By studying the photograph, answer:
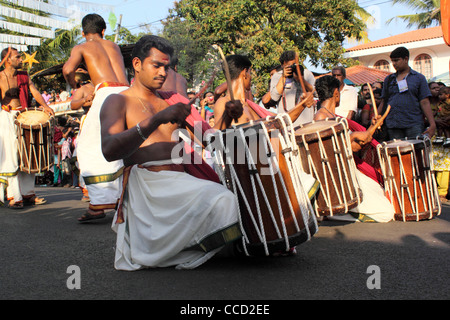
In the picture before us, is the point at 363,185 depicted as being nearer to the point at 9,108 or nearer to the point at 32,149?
the point at 32,149

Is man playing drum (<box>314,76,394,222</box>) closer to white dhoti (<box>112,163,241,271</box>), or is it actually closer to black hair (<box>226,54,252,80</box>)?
black hair (<box>226,54,252,80</box>)

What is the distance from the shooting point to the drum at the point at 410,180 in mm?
5559

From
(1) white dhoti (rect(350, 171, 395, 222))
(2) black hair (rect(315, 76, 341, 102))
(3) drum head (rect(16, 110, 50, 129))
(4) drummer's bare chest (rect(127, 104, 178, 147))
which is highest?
(3) drum head (rect(16, 110, 50, 129))

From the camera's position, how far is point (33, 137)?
24.4 ft

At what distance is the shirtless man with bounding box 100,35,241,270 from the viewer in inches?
130

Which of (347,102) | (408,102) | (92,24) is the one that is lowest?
(408,102)

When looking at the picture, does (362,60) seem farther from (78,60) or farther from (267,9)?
(78,60)

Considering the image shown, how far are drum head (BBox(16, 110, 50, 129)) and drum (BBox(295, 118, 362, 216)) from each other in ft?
13.5

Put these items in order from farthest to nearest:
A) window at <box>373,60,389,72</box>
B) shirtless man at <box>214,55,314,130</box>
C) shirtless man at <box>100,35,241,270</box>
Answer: window at <box>373,60,389,72</box> < shirtless man at <box>214,55,314,130</box> < shirtless man at <box>100,35,241,270</box>

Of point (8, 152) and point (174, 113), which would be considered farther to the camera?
point (8, 152)

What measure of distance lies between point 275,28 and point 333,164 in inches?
620

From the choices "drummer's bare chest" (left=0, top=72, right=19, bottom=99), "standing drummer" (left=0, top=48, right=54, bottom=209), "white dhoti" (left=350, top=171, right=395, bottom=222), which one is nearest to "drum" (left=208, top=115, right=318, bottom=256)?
"white dhoti" (left=350, top=171, right=395, bottom=222)

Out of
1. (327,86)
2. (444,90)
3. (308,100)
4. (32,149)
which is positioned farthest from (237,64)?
(444,90)

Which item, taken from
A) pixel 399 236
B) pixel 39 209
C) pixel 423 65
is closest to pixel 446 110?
pixel 399 236
